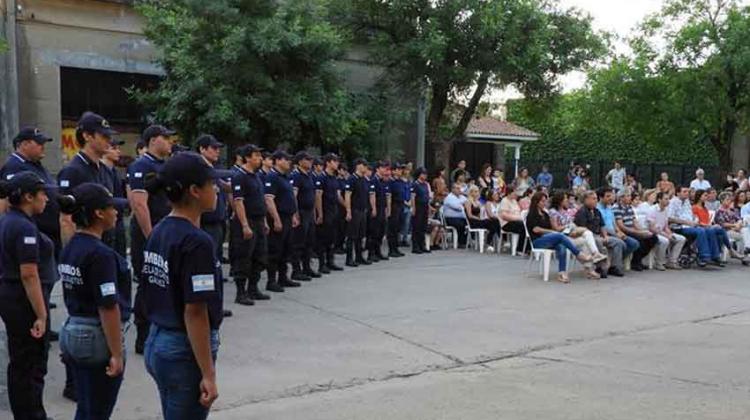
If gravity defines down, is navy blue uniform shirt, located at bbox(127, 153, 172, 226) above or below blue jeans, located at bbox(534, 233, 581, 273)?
above

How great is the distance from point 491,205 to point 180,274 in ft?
42.3

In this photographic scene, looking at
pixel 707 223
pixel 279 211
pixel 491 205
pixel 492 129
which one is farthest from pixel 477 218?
pixel 492 129

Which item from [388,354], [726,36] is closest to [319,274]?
[388,354]

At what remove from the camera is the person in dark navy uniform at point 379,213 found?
1290cm

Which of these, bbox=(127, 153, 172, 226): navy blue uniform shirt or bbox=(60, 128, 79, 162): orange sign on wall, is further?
bbox=(60, 128, 79, 162): orange sign on wall

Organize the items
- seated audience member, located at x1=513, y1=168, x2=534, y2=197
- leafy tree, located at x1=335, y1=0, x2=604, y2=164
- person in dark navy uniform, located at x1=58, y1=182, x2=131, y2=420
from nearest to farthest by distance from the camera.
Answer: person in dark navy uniform, located at x1=58, y1=182, x2=131, y2=420 → seated audience member, located at x1=513, y1=168, x2=534, y2=197 → leafy tree, located at x1=335, y1=0, x2=604, y2=164

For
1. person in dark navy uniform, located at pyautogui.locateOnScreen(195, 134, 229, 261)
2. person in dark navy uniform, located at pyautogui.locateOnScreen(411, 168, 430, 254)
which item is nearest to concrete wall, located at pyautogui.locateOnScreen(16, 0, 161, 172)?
person in dark navy uniform, located at pyautogui.locateOnScreen(411, 168, 430, 254)

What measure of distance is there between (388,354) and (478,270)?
5676mm

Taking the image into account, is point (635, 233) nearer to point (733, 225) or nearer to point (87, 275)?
point (733, 225)

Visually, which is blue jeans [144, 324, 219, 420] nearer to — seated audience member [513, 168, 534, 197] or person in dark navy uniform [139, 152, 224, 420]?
person in dark navy uniform [139, 152, 224, 420]

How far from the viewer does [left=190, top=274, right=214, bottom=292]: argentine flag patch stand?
2.96 meters

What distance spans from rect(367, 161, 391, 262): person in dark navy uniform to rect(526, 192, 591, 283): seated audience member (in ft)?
8.21

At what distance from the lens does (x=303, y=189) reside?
34.2 ft

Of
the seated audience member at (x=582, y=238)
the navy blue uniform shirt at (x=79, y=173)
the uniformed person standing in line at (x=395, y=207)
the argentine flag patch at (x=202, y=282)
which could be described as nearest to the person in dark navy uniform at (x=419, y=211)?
the uniformed person standing in line at (x=395, y=207)
